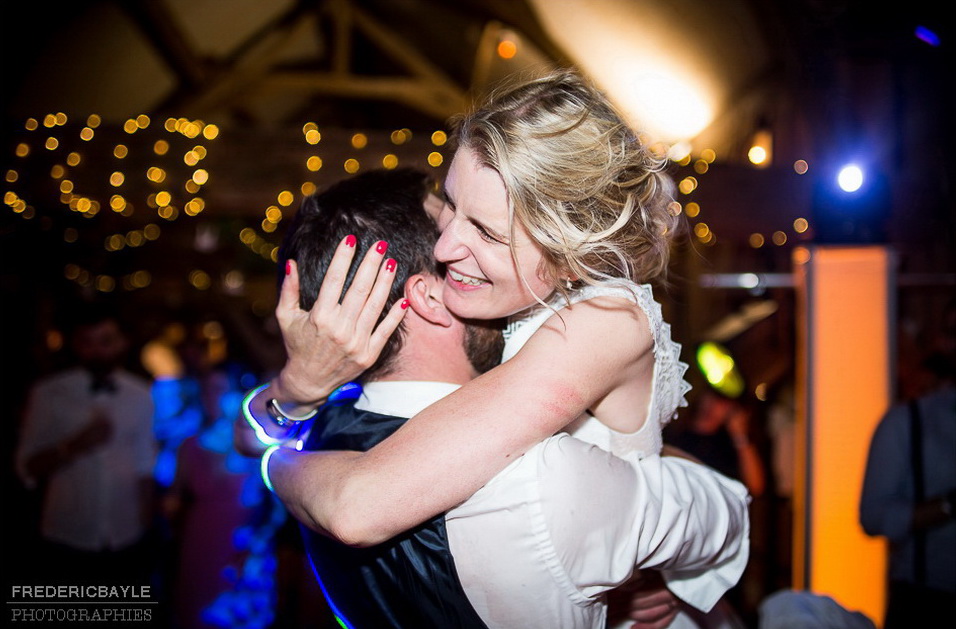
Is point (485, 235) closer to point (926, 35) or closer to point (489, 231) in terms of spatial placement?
point (489, 231)

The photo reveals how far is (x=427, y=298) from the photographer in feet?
4.16

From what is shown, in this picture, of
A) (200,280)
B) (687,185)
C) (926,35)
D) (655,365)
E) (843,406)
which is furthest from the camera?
(200,280)

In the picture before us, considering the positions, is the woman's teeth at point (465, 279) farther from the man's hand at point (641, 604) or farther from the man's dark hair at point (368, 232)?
the man's hand at point (641, 604)

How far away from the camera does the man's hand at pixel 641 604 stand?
4.42 feet

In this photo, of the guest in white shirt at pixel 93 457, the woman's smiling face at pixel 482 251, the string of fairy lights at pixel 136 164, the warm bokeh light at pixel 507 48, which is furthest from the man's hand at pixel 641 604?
the warm bokeh light at pixel 507 48

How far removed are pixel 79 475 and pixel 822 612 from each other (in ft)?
11.6

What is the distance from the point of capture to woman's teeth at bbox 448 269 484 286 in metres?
1.16

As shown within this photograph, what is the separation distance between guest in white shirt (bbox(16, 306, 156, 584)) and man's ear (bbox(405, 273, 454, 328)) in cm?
304

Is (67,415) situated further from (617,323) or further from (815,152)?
(815,152)

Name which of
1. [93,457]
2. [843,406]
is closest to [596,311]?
[843,406]

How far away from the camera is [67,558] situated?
3406 mm

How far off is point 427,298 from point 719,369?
283 centimetres

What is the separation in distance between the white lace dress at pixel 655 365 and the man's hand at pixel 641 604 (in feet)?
1.04

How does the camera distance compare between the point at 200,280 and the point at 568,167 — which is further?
the point at 200,280
